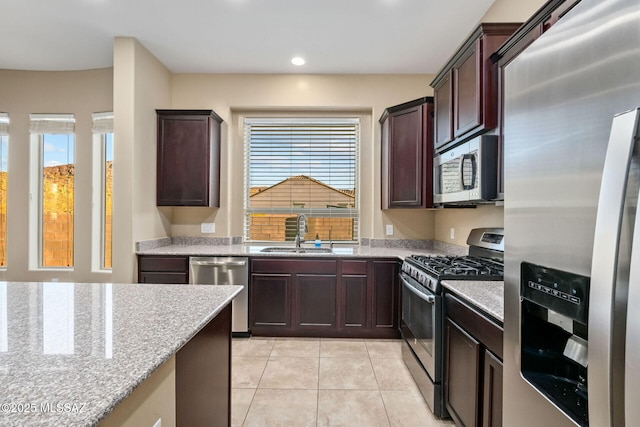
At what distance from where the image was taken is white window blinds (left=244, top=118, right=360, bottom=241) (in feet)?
13.9

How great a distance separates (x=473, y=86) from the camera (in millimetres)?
2211

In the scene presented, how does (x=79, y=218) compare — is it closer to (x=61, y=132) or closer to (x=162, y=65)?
(x=61, y=132)

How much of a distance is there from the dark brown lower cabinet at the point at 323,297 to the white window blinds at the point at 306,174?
32.2 inches

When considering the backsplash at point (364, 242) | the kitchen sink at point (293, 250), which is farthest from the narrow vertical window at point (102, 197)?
the kitchen sink at point (293, 250)

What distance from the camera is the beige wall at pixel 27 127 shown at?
4.05m

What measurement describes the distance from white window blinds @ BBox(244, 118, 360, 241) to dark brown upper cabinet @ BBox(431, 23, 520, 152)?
1.67 m

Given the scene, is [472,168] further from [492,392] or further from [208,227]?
[208,227]

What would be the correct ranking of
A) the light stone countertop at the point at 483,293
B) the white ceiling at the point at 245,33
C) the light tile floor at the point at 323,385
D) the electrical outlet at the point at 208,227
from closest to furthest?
the light stone countertop at the point at 483,293 → the light tile floor at the point at 323,385 → the white ceiling at the point at 245,33 → the electrical outlet at the point at 208,227

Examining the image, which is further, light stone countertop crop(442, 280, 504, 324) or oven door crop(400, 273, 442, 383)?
oven door crop(400, 273, 442, 383)

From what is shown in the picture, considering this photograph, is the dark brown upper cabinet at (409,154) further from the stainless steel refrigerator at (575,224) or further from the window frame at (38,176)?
the window frame at (38,176)

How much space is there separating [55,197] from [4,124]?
3.49 ft

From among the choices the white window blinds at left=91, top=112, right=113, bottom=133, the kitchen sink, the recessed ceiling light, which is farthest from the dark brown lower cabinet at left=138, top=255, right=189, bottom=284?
the recessed ceiling light

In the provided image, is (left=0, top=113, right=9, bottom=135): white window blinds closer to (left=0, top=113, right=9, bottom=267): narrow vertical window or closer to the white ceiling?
(left=0, top=113, right=9, bottom=267): narrow vertical window

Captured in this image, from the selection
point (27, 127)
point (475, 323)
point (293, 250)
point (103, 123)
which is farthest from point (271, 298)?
point (27, 127)
